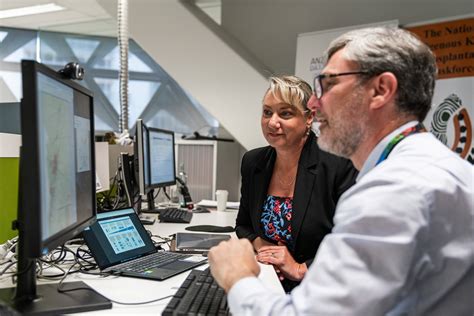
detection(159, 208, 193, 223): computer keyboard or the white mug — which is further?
A: the white mug

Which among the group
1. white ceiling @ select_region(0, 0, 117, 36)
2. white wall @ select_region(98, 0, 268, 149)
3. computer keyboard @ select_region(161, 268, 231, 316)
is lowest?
computer keyboard @ select_region(161, 268, 231, 316)

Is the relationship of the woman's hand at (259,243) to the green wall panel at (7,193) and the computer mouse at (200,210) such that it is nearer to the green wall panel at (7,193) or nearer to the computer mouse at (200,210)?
the green wall panel at (7,193)

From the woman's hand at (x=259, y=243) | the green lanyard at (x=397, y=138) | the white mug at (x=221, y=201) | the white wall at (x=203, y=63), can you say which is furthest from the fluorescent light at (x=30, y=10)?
the green lanyard at (x=397, y=138)

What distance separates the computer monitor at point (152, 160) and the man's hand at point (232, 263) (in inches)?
54.3

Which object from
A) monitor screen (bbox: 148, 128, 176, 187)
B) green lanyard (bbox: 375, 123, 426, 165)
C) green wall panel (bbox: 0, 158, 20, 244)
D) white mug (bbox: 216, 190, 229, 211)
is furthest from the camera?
white mug (bbox: 216, 190, 229, 211)

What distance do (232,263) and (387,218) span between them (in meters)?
0.37

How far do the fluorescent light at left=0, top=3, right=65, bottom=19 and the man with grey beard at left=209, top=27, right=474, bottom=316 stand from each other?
5.06m

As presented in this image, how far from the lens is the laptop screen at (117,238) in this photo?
4.33 ft

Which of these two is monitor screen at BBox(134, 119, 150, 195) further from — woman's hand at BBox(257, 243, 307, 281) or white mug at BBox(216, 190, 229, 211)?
woman's hand at BBox(257, 243, 307, 281)

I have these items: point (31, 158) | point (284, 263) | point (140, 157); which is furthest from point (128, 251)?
point (140, 157)

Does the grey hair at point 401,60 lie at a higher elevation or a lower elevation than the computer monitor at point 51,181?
higher

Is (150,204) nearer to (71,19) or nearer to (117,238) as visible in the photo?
(117,238)

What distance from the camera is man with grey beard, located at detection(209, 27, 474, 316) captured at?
0.70 m

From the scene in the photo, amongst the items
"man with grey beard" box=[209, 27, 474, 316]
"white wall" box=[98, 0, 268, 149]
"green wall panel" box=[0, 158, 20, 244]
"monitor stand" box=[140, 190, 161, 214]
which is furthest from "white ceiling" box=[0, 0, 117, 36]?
"man with grey beard" box=[209, 27, 474, 316]
